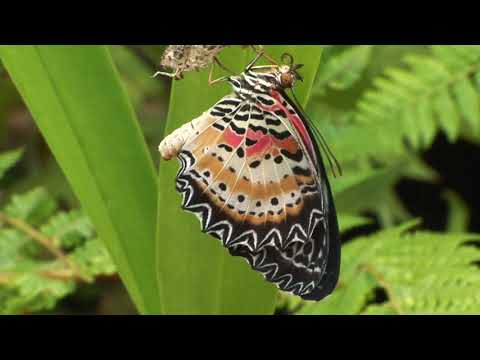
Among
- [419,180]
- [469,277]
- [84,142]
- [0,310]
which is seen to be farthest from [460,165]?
[84,142]

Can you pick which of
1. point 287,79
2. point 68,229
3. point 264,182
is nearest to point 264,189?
point 264,182

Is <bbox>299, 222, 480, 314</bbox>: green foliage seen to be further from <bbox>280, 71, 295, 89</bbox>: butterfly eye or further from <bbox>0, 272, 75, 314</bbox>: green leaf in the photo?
<bbox>280, 71, 295, 89</bbox>: butterfly eye

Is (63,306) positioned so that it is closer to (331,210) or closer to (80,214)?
(80,214)

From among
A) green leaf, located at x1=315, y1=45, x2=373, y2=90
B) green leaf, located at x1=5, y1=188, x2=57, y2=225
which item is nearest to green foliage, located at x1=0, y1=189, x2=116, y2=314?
green leaf, located at x1=5, y1=188, x2=57, y2=225

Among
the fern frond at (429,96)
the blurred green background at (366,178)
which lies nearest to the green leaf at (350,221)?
the blurred green background at (366,178)

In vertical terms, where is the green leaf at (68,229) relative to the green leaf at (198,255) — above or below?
below

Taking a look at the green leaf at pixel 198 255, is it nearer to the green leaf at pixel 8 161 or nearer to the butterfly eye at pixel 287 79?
the butterfly eye at pixel 287 79
